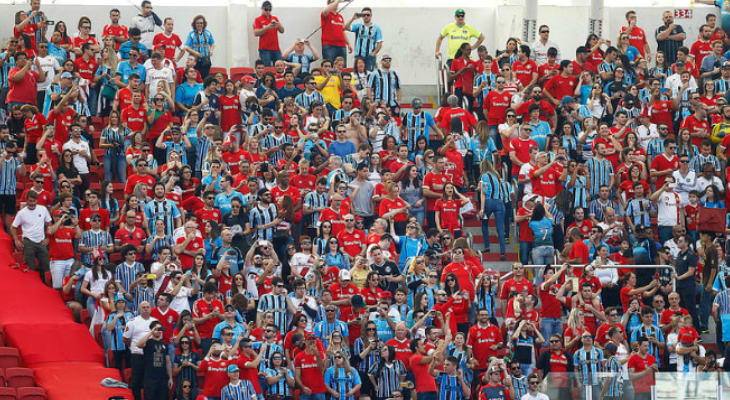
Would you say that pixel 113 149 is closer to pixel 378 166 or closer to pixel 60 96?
pixel 60 96

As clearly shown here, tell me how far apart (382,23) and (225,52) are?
3.21m

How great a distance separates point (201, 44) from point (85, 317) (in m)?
7.46

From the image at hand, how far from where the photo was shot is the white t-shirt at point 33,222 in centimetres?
2223

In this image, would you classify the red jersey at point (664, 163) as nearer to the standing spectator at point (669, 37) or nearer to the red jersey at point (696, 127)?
the red jersey at point (696, 127)

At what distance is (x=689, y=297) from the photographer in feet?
73.2

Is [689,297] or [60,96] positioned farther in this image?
[60,96]

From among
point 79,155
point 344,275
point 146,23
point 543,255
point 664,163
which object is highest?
point 146,23

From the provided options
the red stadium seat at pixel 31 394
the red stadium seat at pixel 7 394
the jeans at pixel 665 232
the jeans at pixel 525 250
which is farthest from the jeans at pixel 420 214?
the red stadium seat at pixel 7 394

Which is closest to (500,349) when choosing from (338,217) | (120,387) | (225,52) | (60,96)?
(338,217)

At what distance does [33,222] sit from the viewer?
2225 cm

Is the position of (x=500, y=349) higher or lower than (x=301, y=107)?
lower

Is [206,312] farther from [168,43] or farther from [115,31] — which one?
[115,31]

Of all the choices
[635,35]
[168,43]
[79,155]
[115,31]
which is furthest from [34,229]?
[635,35]

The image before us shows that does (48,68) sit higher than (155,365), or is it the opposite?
(48,68)
